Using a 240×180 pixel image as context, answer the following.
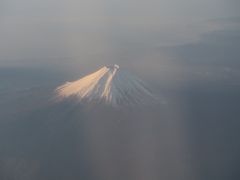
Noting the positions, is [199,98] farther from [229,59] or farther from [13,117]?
[229,59]

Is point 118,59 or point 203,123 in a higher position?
point 118,59

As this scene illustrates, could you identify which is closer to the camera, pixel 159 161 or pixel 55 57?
pixel 159 161

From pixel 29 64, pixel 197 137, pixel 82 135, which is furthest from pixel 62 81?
pixel 197 137

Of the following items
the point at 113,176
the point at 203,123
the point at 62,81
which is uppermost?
the point at 62,81

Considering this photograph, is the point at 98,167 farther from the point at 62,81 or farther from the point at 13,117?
the point at 62,81

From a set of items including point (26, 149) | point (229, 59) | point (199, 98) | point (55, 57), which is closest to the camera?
point (26, 149)

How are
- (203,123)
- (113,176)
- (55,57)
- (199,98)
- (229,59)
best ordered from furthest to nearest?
1. (55,57)
2. (229,59)
3. (199,98)
4. (203,123)
5. (113,176)

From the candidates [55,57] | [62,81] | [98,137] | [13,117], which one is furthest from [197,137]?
[55,57]
